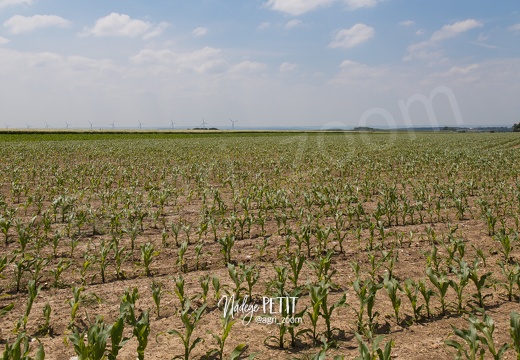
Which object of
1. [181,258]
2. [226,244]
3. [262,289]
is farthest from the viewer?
[226,244]

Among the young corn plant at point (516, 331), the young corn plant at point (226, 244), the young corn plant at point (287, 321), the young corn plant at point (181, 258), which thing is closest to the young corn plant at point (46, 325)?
the young corn plant at point (181, 258)

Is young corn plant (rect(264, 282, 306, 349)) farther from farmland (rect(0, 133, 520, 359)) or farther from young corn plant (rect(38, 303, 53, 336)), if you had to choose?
young corn plant (rect(38, 303, 53, 336))

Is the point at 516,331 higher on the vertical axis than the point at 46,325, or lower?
higher

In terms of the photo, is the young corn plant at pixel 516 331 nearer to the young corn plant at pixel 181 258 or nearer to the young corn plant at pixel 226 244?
the young corn plant at pixel 226 244

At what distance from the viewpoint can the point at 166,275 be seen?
585 cm

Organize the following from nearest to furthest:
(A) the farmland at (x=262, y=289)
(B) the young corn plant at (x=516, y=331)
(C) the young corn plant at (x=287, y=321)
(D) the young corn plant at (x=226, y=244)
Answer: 1. (B) the young corn plant at (x=516, y=331)
2. (A) the farmland at (x=262, y=289)
3. (C) the young corn plant at (x=287, y=321)
4. (D) the young corn plant at (x=226, y=244)

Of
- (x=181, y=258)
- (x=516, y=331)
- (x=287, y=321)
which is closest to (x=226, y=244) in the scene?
(x=181, y=258)

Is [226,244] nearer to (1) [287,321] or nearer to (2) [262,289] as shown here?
(2) [262,289]

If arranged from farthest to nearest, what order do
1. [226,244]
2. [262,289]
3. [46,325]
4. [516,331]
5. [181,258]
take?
[226,244] < [181,258] < [262,289] < [46,325] < [516,331]

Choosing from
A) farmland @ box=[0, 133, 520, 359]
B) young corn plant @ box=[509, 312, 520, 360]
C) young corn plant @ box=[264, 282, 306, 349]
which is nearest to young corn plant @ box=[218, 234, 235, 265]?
farmland @ box=[0, 133, 520, 359]

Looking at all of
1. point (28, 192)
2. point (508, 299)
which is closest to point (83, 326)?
point (508, 299)

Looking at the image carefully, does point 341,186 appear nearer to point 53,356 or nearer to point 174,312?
point 174,312

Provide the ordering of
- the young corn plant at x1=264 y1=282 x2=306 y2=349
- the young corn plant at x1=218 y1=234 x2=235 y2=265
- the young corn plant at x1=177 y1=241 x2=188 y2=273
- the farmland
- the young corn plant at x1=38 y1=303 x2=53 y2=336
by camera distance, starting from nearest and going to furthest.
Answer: the farmland → the young corn plant at x1=264 y1=282 x2=306 y2=349 → the young corn plant at x1=38 y1=303 x2=53 y2=336 → the young corn plant at x1=177 y1=241 x2=188 y2=273 → the young corn plant at x1=218 y1=234 x2=235 y2=265

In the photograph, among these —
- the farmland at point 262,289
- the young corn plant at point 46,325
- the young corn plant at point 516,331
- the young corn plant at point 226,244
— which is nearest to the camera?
the young corn plant at point 516,331
